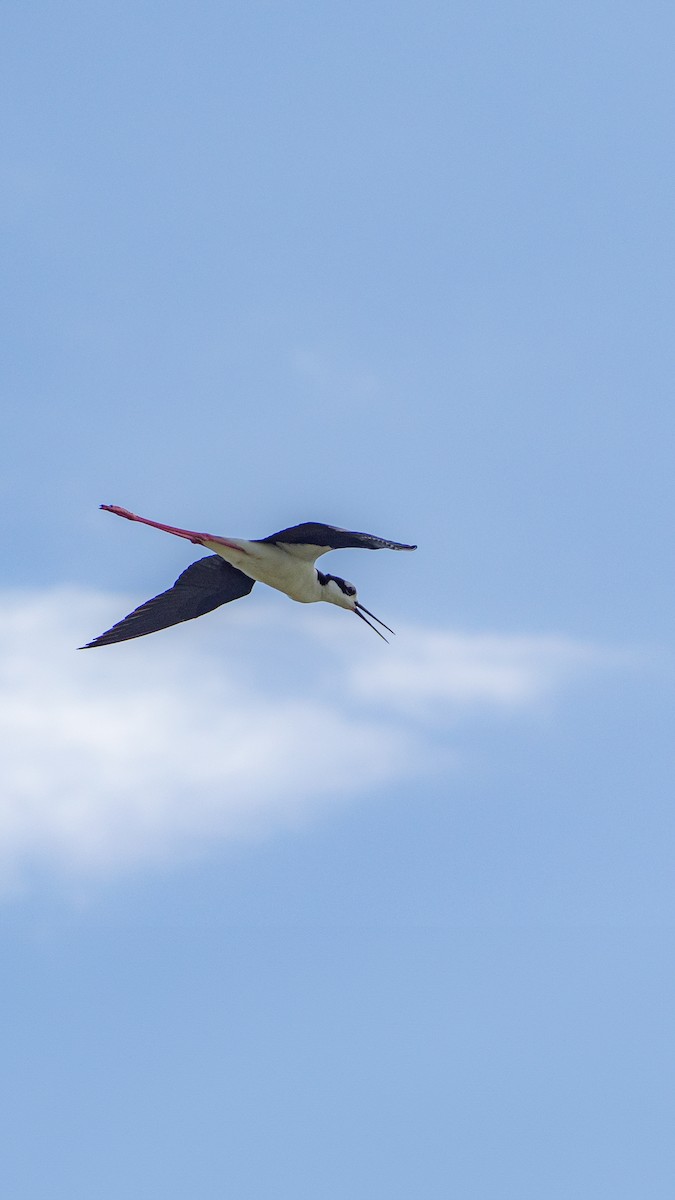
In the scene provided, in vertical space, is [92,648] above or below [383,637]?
below

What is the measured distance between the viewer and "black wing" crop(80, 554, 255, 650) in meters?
21.1

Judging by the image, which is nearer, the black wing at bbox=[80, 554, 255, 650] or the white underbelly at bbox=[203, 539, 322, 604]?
the white underbelly at bbox=[203, 539, 322, 604]

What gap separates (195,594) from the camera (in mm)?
21406

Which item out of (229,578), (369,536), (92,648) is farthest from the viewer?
(229,578)

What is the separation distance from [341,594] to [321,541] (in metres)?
2.44

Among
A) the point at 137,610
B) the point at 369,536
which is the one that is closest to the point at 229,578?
the point at 137,610

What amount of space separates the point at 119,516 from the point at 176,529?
711mm

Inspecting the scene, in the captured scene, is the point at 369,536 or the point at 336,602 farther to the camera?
the point at 336,602

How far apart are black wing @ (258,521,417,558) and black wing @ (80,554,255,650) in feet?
3.74

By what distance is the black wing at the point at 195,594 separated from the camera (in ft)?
69.3

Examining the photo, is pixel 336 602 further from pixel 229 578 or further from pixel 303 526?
pixel 303 526

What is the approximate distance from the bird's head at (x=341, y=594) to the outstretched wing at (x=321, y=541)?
3.29ft

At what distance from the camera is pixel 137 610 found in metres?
21.1

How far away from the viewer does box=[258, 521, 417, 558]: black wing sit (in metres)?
18.8
